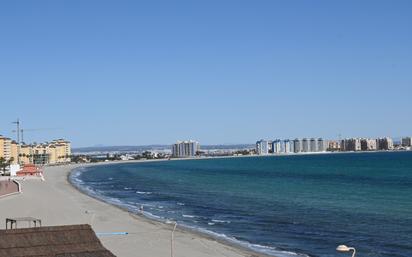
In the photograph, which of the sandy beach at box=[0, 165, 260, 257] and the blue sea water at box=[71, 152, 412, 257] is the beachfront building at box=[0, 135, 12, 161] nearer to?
the blue sea water at box=[71, 152, 412, 257]

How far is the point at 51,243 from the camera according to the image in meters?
18.5

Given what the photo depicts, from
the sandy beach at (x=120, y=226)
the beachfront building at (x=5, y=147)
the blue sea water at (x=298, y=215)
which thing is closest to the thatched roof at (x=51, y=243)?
the sandy beach at (x=120, y=226)

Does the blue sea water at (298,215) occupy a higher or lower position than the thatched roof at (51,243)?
lower

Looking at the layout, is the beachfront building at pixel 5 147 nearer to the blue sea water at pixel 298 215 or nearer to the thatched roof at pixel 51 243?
the blue sea water at pixel 298 215

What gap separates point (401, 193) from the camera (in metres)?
59.8

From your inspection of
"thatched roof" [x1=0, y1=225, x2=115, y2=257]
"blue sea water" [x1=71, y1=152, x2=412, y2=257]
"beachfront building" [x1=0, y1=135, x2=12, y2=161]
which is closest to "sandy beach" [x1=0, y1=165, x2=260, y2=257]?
"blue sea water" [x1=71, y1=152, x2=412, y2=257]

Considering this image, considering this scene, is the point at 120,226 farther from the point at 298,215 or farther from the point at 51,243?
the point at 51,243

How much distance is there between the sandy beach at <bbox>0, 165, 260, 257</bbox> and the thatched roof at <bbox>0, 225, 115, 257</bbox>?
7.20 metres

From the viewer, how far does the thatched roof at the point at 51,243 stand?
1791cm

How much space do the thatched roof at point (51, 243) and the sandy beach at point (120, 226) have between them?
7.20 meters

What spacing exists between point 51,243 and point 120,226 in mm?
18369

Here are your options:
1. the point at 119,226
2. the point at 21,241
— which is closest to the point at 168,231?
the point at 119,226

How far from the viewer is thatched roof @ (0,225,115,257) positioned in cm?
1791

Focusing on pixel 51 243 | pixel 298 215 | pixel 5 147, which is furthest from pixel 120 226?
pixel 5 147
